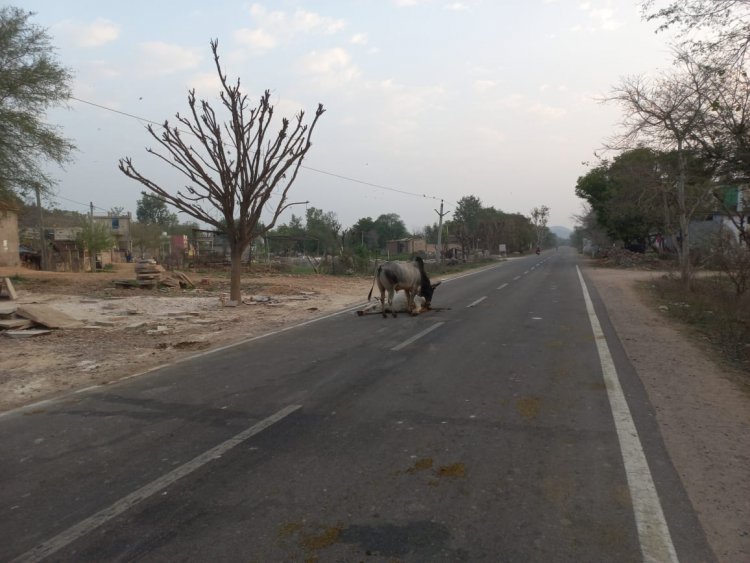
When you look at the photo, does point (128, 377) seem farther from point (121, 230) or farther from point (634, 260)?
point (121, 230)

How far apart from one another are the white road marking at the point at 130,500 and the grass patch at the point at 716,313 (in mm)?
6487

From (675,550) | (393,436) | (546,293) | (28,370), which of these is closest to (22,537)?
(393,436)

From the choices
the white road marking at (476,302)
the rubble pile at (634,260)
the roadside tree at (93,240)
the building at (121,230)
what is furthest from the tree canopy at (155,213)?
the white road marking at (476,302)

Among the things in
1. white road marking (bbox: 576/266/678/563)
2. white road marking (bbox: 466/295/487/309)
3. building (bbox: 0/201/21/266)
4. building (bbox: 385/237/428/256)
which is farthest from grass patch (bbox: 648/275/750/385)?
building (bbox: 385/237/428/256)

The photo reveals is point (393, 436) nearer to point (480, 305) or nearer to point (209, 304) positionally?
point (480, 305)

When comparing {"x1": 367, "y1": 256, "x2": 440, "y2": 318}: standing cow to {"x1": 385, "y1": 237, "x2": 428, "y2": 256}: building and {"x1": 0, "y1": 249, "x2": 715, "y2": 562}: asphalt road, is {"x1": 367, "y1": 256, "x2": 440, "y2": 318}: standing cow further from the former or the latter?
{"x1": 385, "y1": 237, "x2": 428, "y2": 256}: building

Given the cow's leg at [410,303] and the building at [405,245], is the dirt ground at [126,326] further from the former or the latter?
the building at [405,245]

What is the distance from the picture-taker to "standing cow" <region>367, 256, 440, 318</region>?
519 inches

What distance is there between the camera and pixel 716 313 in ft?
40.9

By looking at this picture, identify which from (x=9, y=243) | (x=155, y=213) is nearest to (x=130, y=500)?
(x=9, y=243)

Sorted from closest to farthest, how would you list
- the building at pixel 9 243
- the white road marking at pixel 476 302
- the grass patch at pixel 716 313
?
1. the grass patch at pixel 716 313
2. the white road marking at pixel 476 302
3. the building at pixel 9 243

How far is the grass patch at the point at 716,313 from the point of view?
868 cm

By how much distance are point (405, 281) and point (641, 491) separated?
9774 mm

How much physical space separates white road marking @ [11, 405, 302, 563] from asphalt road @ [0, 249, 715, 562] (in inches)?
0.6
